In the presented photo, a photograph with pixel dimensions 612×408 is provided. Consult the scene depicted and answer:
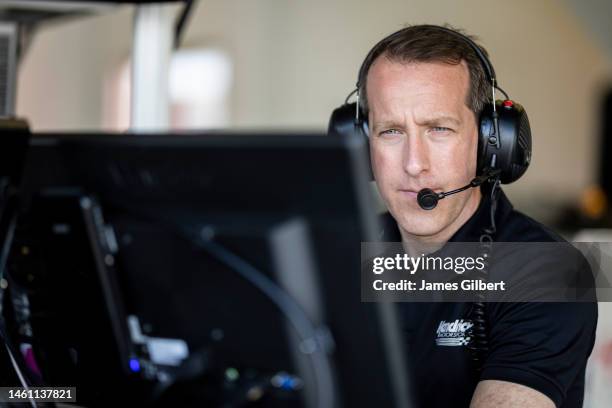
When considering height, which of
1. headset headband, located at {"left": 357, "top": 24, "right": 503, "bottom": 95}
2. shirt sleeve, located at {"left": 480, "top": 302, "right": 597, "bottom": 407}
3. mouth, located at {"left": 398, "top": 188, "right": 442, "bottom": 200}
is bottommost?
shirt sleeve, located at {"left": 480, "top": 302, "right": 597, "bottom": 407}

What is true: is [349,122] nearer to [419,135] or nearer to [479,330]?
[419,135]

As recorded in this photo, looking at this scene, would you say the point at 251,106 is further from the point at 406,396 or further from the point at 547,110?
the point at 406,396

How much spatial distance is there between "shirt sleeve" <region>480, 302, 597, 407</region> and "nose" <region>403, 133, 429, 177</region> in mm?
186

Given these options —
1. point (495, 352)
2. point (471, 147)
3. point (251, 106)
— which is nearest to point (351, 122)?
point (471, 147)

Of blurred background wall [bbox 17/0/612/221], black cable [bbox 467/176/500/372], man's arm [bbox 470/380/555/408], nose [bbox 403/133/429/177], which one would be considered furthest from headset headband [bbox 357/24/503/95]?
blurred background wall [bbox 17/0/612/221]

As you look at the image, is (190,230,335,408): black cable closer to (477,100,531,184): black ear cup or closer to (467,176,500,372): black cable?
(467,176,500,372): black cable

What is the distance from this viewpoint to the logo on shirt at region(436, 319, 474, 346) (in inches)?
40.0

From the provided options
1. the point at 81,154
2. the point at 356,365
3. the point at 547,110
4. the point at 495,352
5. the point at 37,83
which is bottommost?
the point at 547,110

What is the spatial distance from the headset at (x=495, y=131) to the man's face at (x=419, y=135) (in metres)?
0.01

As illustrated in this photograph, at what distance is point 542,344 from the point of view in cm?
92

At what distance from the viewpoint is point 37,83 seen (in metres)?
4.04

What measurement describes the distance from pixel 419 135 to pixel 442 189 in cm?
8

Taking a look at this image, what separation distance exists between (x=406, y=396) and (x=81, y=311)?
0.35 m

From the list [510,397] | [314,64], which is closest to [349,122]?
[510,397]
